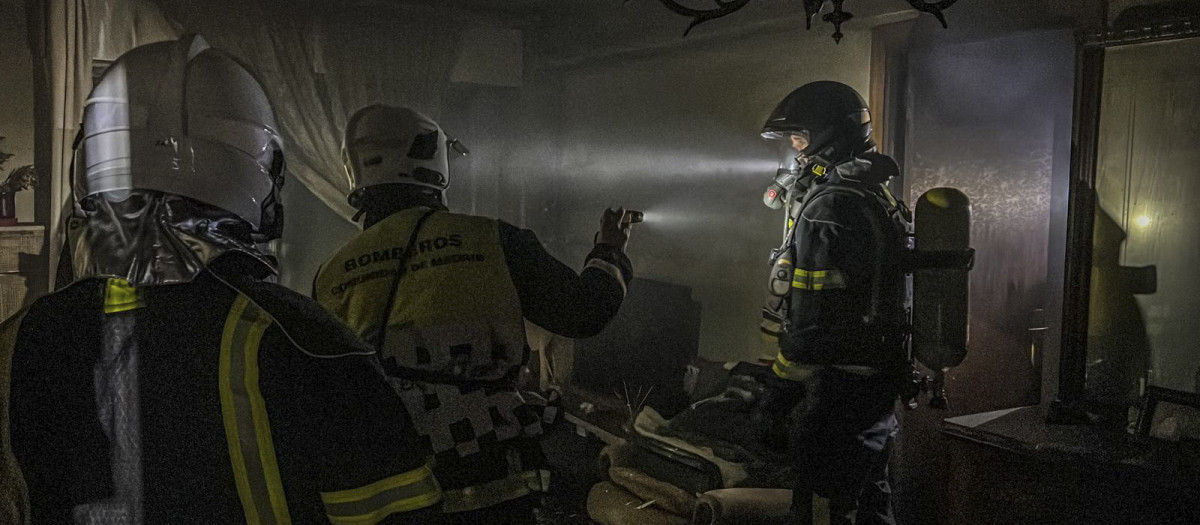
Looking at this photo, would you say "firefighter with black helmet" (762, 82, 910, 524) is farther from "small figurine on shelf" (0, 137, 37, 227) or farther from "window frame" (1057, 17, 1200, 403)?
"small figurine on shelf" (0, 137, 37, 227)

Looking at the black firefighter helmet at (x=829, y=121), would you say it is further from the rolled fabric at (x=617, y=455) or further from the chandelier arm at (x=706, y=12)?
the rolled fabric at (x=617, y=455)

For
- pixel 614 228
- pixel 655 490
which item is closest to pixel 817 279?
pixel 614 228

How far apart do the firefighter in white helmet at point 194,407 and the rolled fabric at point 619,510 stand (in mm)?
1496

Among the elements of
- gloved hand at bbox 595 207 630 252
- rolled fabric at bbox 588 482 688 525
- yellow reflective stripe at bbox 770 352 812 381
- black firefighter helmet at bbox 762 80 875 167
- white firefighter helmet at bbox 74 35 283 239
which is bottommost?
rolled fabric at bbox 588 482 688 525

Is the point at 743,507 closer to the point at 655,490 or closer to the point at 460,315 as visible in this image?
the point at 655,490

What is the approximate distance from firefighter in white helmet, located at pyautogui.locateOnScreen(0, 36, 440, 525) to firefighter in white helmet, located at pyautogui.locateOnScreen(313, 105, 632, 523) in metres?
0.56

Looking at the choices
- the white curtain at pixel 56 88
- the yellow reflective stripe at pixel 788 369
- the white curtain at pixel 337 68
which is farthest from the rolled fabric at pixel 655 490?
the white curtain at pixel 56 88

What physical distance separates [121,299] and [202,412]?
0.17 meters

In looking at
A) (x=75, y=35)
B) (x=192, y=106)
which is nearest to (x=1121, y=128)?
(x=192, y=106)

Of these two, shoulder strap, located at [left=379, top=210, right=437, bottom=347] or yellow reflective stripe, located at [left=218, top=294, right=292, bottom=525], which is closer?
yellow reflective stripe, located at [left=218, top=294, right=292, bottom=525]

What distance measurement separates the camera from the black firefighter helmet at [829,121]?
1.93m

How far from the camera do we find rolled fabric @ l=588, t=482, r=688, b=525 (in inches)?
91.2

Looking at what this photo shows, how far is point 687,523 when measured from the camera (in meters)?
2.26

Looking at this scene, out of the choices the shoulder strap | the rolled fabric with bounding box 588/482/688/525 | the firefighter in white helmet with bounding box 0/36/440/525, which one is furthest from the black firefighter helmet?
the firefighter in white helmet with bounding box 0/36/440/525
